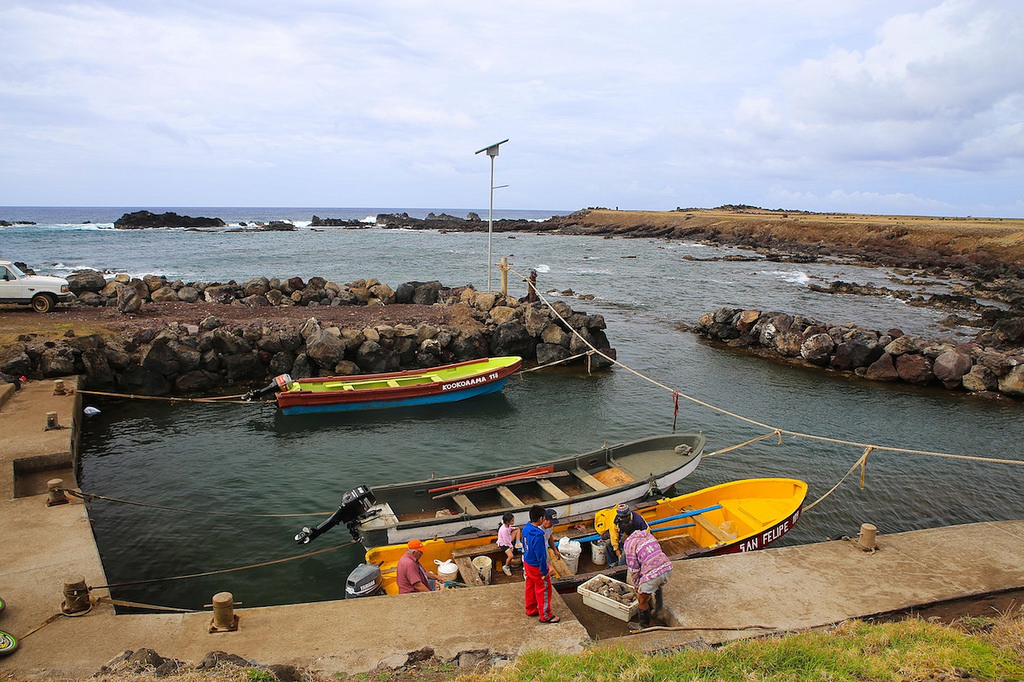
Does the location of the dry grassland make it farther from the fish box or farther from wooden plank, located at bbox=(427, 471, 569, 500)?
the fish box

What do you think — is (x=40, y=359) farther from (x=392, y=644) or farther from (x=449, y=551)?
(x=392, y=644)

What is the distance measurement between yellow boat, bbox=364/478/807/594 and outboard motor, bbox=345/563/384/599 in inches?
10.1

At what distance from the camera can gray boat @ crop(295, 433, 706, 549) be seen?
11039 mm

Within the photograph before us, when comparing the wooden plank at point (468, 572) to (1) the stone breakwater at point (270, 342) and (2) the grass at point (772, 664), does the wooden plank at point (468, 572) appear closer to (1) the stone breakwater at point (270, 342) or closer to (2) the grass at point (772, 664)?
(2) the grass at point (772, 664)

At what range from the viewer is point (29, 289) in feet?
80.2

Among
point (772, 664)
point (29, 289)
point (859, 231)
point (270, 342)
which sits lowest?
point (772, 664)

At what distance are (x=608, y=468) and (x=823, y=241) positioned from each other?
8360 cm

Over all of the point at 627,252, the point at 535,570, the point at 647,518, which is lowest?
the point at 647,518

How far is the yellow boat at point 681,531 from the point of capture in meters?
10.0

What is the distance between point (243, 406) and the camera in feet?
66.7

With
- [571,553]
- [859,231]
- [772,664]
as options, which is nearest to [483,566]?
[571,553]

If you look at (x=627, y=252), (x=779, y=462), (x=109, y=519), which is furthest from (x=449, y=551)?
(x=627, y=252)

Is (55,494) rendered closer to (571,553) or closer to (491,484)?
(491,484)

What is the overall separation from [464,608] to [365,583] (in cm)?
213
